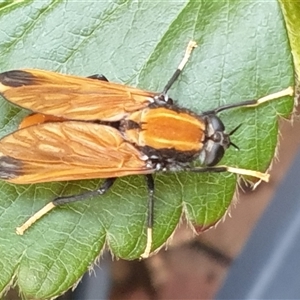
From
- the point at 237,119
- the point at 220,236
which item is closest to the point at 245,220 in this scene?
the point at 220,236

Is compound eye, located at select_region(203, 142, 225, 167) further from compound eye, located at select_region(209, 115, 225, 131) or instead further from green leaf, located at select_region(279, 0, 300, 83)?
green leaf, located at select_region(279, 0, 300, 83)

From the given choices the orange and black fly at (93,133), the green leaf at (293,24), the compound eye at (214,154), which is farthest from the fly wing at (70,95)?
the green leaf at (293,24)

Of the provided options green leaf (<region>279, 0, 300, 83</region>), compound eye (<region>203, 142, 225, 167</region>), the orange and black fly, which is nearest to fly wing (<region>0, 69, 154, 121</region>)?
the orange and black fly

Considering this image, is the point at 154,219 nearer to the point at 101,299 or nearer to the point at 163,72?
the point at 163,72

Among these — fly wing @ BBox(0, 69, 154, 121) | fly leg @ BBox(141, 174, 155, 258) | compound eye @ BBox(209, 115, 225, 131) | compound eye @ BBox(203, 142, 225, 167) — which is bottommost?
fly leg @ BBox(141, 174, 155, 258)

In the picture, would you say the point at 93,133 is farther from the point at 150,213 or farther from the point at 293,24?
the point at 293,24

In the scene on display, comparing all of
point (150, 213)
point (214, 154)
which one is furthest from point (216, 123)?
point (150, 213)
